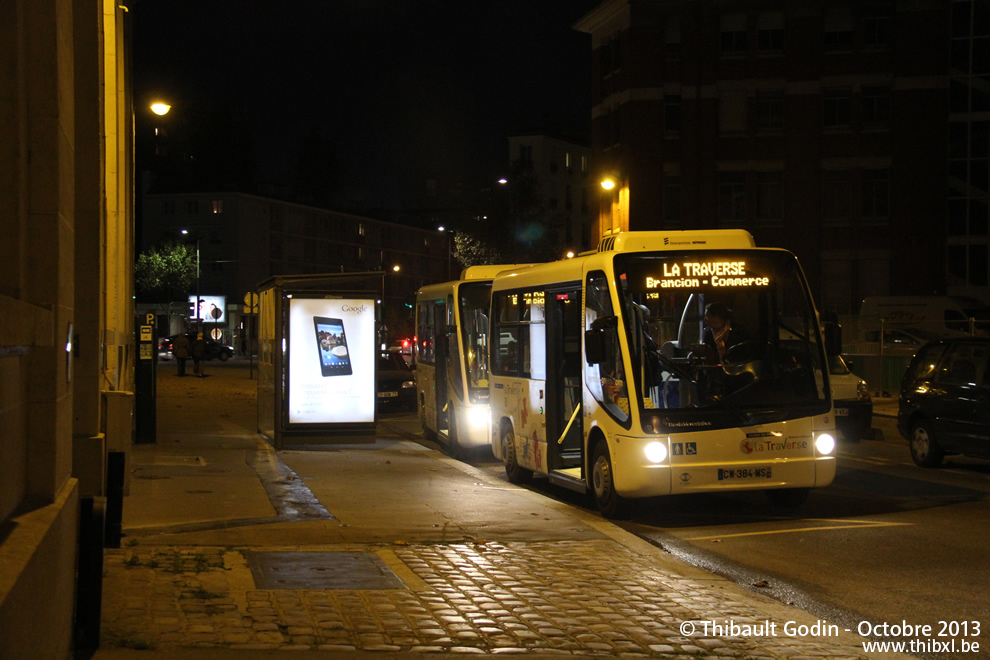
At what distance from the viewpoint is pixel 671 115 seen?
4900cm

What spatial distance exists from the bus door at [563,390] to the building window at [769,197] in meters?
36.7

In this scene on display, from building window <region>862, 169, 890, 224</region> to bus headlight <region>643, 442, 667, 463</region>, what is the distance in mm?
39380

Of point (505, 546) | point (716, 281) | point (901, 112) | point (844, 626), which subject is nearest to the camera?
point (844, 626)

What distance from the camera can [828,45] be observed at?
47.5m

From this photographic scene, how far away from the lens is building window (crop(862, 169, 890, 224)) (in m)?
47.7

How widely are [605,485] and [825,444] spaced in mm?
2328

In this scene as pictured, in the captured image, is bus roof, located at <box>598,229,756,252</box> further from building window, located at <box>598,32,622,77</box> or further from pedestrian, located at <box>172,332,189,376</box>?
building window, located at <box>598,32,622,77</box>

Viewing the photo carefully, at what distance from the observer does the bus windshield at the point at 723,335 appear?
11.6 metres

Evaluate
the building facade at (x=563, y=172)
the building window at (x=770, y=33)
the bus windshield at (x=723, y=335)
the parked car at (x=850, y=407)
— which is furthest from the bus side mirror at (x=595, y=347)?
the building facade at (x=563, y=172)

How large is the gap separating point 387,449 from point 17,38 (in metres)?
15.0

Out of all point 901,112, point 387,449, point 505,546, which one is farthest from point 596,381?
point 901,112

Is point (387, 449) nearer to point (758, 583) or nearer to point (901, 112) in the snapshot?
point (758, 583)

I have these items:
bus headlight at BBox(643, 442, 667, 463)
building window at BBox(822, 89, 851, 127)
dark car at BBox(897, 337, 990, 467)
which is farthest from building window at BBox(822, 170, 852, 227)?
bus headlight at BBox(643, 442, 667, 463)

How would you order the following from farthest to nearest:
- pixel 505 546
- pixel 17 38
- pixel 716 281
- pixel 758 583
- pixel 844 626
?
pixel 716 281
pixel 505 546
pixel 758 583
pixel 844 626
pixel 17 38
